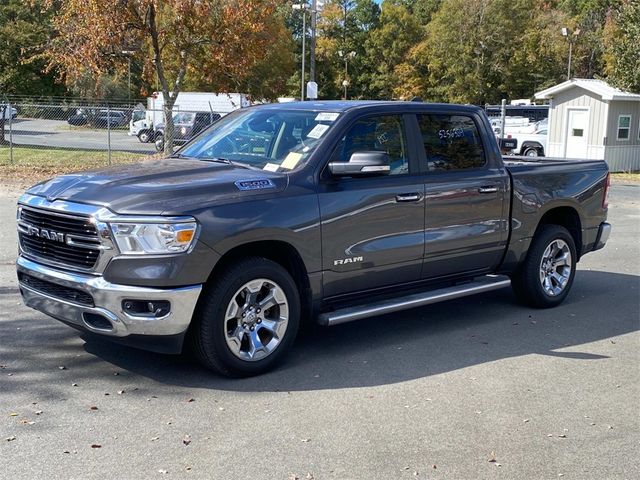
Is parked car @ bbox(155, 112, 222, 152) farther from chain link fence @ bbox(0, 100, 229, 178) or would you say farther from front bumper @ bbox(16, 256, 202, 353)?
front bumper @ bbox(16, 256, 202, 353)

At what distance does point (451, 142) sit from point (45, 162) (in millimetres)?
17088

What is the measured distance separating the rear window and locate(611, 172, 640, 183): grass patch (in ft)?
59.9

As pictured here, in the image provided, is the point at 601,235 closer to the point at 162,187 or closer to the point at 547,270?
the point at 547,270

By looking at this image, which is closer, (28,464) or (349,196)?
(28,464)

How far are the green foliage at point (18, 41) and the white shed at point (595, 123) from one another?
121ft

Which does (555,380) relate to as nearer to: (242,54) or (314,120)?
(314,120)

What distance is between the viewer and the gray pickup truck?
15.1 feet

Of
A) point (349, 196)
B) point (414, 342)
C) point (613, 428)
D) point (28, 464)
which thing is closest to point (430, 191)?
point (349, 196)

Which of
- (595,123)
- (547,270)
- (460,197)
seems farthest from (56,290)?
(595,123)

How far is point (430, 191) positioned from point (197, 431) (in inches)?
114

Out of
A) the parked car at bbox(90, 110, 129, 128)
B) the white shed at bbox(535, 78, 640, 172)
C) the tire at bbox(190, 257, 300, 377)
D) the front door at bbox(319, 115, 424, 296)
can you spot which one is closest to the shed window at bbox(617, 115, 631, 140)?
the white shed at bbox(535, 78, 640, 172)

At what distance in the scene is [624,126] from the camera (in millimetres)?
25797

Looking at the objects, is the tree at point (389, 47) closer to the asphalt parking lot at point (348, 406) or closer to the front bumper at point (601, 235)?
the front bumper at point (601, 235)

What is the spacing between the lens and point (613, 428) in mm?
4477
